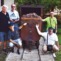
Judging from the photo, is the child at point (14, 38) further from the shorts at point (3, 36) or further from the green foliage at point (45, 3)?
the green foliage at point (45, 3)

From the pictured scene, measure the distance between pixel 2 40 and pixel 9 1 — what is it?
10.2m

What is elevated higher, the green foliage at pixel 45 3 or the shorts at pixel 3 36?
the shorts at pixel 3 36

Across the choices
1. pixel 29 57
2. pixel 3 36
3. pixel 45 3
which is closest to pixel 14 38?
pixel 3 36

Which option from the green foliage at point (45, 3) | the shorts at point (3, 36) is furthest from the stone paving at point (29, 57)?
the green foliage at point (45, 3)

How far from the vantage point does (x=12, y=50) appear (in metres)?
14.0

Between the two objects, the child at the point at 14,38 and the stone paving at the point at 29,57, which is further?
the child at the point at 14,38

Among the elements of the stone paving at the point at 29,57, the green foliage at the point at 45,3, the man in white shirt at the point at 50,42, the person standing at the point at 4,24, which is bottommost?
the green foliage at the point at 45,3

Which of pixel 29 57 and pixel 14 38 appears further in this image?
pixel 14 38

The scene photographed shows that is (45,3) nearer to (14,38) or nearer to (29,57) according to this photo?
(14,38)

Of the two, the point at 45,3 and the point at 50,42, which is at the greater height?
the point at 50,42

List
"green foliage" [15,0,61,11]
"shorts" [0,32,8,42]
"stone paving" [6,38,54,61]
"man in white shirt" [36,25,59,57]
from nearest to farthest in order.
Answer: "stone paving" [6,38,54,61], "shorts" [0,32,8,42], "man in white shirt" [36,25,59,57], "green foliage" [15,0,61,11]

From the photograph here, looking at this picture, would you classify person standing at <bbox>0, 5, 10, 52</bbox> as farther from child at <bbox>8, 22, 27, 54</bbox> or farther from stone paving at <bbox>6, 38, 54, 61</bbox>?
stone paving at <bbox>6, 38, 54, 61</bbox>

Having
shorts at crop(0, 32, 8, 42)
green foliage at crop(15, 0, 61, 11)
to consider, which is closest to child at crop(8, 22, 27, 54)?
shorts at crop(0, 32, 8, 42)

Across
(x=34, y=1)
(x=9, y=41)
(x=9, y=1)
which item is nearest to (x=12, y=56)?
(x=9, y=41)
